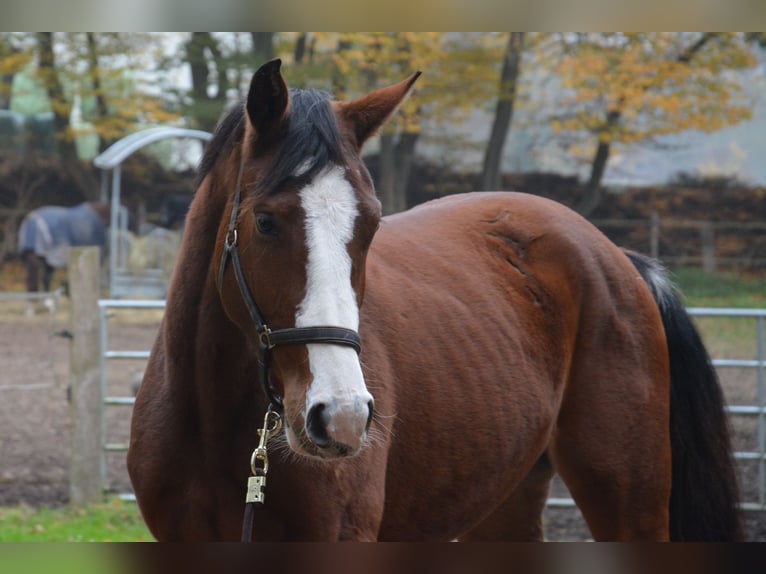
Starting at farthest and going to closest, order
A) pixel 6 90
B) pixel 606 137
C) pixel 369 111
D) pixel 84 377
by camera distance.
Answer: pixel 6 90, pixel 606 137, pixel 84 377, pixel 369 111

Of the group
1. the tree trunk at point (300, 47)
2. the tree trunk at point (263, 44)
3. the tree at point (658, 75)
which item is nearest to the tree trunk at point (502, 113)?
the tree at point (658, 75)

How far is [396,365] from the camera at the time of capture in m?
2.78

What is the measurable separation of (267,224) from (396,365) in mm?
746

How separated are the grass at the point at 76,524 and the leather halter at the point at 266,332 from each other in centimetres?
302

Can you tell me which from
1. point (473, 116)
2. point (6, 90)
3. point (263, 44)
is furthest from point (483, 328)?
point (6, 90)

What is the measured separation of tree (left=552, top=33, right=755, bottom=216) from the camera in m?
11.4

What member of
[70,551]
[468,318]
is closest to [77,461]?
[70,551]

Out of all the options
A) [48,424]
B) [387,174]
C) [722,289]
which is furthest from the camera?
[722,289]

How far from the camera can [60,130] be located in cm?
1703

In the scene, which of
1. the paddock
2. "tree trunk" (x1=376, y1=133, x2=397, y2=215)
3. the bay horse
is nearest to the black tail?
the bay horse

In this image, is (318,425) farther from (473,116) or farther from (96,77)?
(473,116)

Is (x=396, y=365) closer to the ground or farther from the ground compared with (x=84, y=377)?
farther from the ground

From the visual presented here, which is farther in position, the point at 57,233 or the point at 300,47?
the point at 57,233

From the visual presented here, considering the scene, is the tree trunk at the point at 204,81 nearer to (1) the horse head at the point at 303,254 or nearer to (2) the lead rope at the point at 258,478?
(1) the horse head at the point at 303,254
